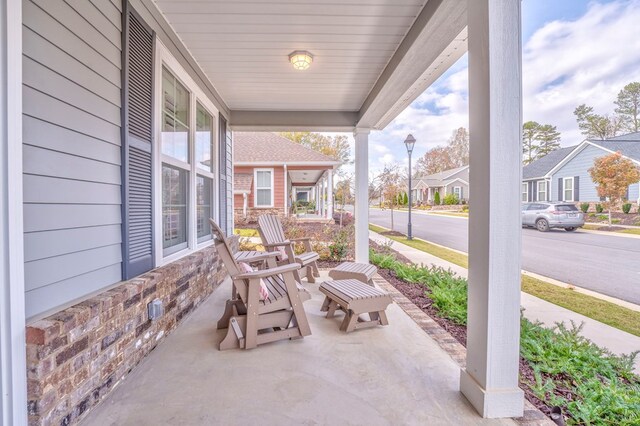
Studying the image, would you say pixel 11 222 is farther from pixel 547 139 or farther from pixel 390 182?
pixel 390 182

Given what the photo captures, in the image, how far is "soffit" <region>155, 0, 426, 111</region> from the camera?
2436 mm

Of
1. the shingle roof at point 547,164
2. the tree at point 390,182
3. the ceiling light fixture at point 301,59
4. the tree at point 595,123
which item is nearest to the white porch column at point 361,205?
the ceiling light fixture at point 301,59

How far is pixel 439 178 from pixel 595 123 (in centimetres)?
2825

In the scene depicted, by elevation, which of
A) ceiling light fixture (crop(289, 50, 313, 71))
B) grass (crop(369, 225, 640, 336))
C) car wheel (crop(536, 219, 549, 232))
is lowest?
grass (crop(369, 225, 640, 336))

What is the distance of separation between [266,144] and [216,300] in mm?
9361

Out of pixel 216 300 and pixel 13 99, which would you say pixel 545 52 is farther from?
pixel 216 300

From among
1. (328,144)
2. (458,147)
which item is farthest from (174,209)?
(458,147)

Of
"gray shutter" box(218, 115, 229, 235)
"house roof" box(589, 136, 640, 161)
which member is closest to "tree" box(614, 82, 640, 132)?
"house roof" box(589, 136, 640, 161)

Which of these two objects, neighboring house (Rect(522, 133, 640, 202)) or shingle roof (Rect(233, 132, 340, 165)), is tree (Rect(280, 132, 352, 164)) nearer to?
shingle roof (Rect(233, 132, 340, 165))

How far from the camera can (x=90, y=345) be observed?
5.33ft

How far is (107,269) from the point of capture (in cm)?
194

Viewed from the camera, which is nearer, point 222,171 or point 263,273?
point 263,273

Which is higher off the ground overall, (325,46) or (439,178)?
(439,178)

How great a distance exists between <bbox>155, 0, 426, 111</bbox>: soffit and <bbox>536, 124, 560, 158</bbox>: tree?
3.86 metres
